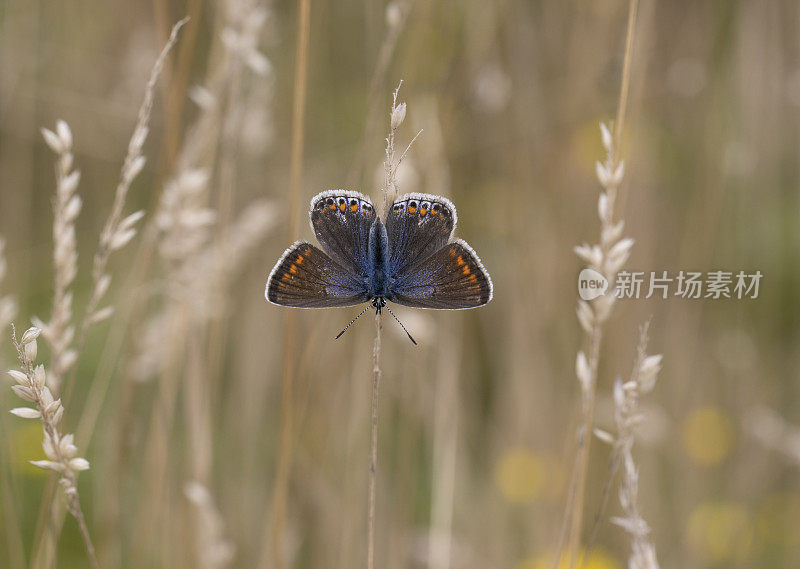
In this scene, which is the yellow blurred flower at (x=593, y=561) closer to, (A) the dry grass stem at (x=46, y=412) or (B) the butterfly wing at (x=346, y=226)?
(B) the butterfly wing at (x=346, y=226)

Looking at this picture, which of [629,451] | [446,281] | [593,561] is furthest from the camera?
[593,561]

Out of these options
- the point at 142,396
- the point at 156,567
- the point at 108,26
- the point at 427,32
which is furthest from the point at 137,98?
the point at 156,567

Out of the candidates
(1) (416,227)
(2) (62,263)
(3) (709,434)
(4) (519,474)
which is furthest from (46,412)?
(3) (709,434)

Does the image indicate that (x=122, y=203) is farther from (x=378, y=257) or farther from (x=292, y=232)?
(x=378, y=257)

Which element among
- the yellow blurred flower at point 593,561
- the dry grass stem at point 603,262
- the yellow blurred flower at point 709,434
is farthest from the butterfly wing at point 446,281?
the yellow blurred flower at point 709,434

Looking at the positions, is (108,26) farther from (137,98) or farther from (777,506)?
(777,506)

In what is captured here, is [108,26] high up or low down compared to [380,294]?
up

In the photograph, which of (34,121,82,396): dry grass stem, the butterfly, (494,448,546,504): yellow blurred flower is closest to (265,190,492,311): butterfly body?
the butterfly
